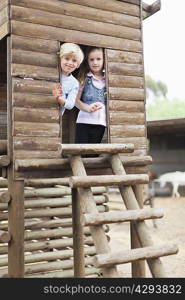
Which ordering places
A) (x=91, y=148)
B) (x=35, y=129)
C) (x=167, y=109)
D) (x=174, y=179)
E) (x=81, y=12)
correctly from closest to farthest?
(x=91, y=148) → (x=35, y=129) → (x=81, y=12) → (x=174, y=179) → (x=167, y=109)

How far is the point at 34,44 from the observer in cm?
575

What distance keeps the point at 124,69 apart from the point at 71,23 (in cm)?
113

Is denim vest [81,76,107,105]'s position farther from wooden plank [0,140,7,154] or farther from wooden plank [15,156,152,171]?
wooden plank [0,140,7,154]

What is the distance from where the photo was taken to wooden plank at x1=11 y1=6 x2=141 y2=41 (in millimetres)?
5707

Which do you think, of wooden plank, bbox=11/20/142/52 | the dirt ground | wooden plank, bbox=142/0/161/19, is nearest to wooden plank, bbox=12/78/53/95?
wooden plank, bbox=11/20/142/52

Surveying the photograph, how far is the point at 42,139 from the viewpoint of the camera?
576 cm

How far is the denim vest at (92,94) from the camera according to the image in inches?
252

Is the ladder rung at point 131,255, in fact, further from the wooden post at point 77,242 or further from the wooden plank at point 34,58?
the wooden plank at point 34,58

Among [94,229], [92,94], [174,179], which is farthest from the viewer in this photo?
[174,179]

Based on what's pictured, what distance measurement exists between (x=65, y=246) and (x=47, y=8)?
16.5 ft

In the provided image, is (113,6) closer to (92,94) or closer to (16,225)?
(92,94)

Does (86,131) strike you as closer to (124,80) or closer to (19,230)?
(124,80)

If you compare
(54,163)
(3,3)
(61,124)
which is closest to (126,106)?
(61,124)

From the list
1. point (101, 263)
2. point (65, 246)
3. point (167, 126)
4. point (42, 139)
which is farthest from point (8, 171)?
point (167, 126)
